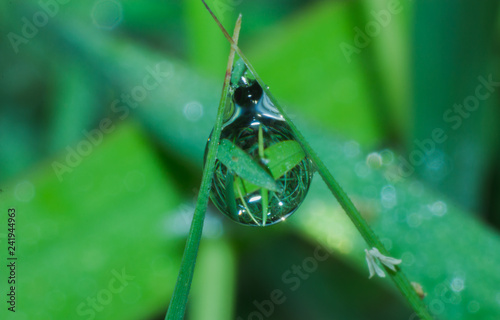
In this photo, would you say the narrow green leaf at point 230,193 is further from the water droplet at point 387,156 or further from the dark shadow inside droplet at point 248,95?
the water droplet at point 387,156

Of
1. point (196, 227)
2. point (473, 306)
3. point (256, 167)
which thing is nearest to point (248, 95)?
point (256, 167)

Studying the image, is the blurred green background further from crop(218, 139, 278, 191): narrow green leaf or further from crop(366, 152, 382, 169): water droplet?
crop(218, 139, 278, 191): narrow green leaf

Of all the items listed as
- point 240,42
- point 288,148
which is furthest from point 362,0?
point 288,148

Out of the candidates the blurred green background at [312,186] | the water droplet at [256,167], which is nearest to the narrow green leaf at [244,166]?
the water droplet at [256,167]

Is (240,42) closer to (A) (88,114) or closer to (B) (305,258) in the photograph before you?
(A) (88,114)

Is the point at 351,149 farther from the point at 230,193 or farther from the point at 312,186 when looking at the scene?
the point at 230,193
